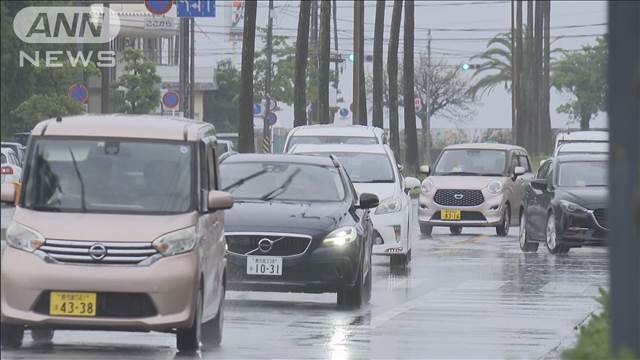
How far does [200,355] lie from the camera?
13422mm

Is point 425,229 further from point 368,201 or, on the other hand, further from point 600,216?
point 368,201

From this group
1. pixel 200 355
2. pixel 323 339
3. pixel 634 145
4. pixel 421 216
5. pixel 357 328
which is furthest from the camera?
pixel 421 216

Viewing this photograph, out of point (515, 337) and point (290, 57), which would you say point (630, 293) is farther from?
point (290, 57)

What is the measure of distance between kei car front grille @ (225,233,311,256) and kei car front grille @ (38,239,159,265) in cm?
494

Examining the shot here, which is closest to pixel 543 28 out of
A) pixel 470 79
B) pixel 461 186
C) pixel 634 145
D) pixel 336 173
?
pixel 470 79

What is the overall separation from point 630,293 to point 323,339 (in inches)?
357

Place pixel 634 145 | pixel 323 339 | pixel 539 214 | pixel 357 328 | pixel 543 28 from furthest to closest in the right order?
1. pixel 543 28
2. pixel 539 214
3. pixel 357 328
4. pixel 323 339
5. pixel 634 145

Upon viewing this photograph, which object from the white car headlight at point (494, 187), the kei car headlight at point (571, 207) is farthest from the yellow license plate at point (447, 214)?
the kei car headlight at point (571, 207)

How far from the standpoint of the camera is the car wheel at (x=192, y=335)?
43.2ft

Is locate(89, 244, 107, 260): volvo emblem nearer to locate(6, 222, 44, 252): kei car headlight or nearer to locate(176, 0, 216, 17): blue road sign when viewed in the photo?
locate(6, 222, 44, 252): kei car headlight

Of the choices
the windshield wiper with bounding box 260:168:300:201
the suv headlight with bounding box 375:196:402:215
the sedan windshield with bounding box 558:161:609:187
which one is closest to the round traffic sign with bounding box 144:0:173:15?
the sedan windshield with bounding box 558:161:609:187

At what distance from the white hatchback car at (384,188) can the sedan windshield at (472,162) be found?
8322mm

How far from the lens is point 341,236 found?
17.9m

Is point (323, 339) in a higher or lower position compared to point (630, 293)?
lower
